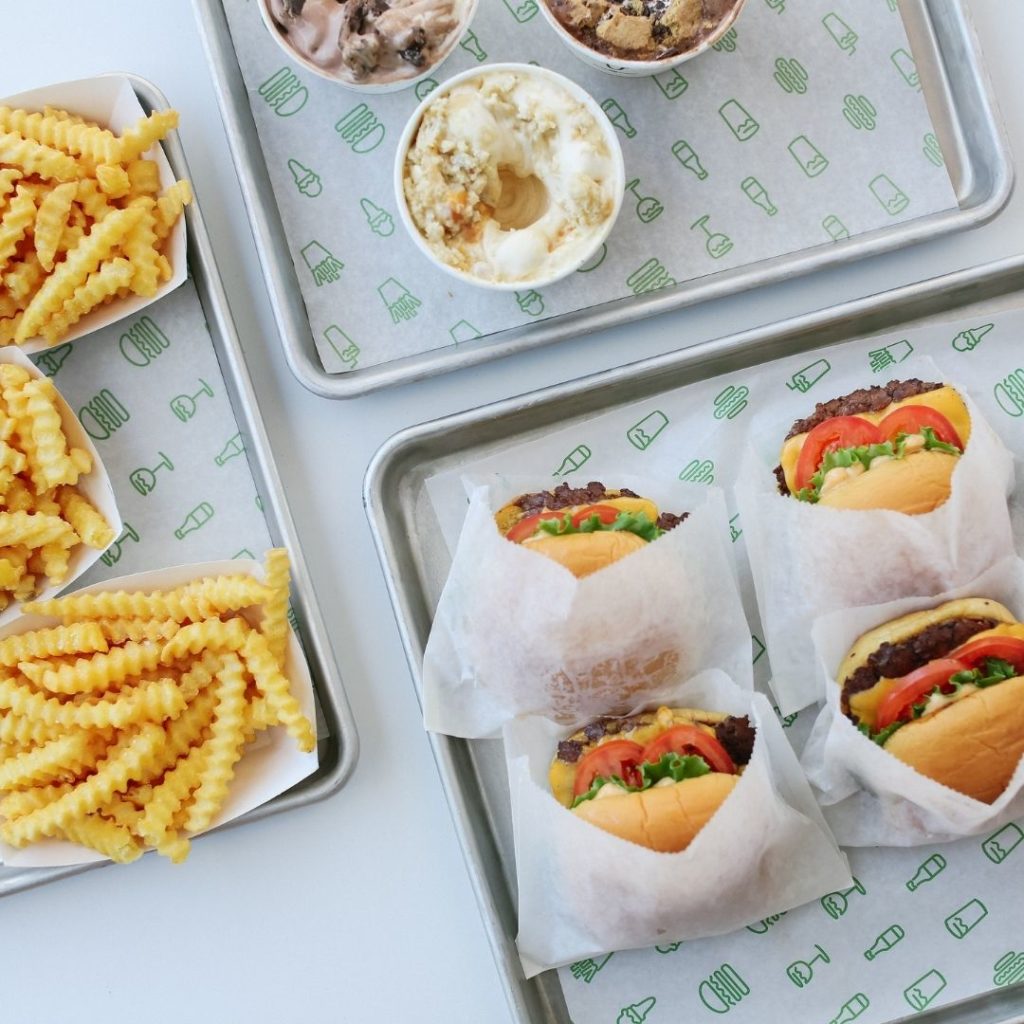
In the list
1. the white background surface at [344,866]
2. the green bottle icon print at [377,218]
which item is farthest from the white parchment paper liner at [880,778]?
the green bottle icon print at [377,218]

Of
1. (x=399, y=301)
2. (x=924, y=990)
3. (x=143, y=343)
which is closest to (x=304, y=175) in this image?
(x=399, y=301)

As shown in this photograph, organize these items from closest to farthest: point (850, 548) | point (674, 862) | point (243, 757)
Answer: point (674, 862), point (850, 548), point (243, 757)

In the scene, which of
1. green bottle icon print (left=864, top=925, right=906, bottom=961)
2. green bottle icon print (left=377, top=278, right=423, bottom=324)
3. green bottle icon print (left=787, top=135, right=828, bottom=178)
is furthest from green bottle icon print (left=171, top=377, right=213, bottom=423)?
green bottle icon print (left=864, top=925, right=906, bottom=961)

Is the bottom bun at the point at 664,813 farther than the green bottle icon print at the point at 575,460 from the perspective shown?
No

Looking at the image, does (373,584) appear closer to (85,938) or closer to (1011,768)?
(85,938)

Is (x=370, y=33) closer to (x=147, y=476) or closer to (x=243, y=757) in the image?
(x=147, y=476)

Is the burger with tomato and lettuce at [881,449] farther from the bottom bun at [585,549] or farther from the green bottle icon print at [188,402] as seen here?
the green bottle icon print at [188,402]

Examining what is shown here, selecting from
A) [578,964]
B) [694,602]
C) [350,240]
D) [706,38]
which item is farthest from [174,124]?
[578,964]
